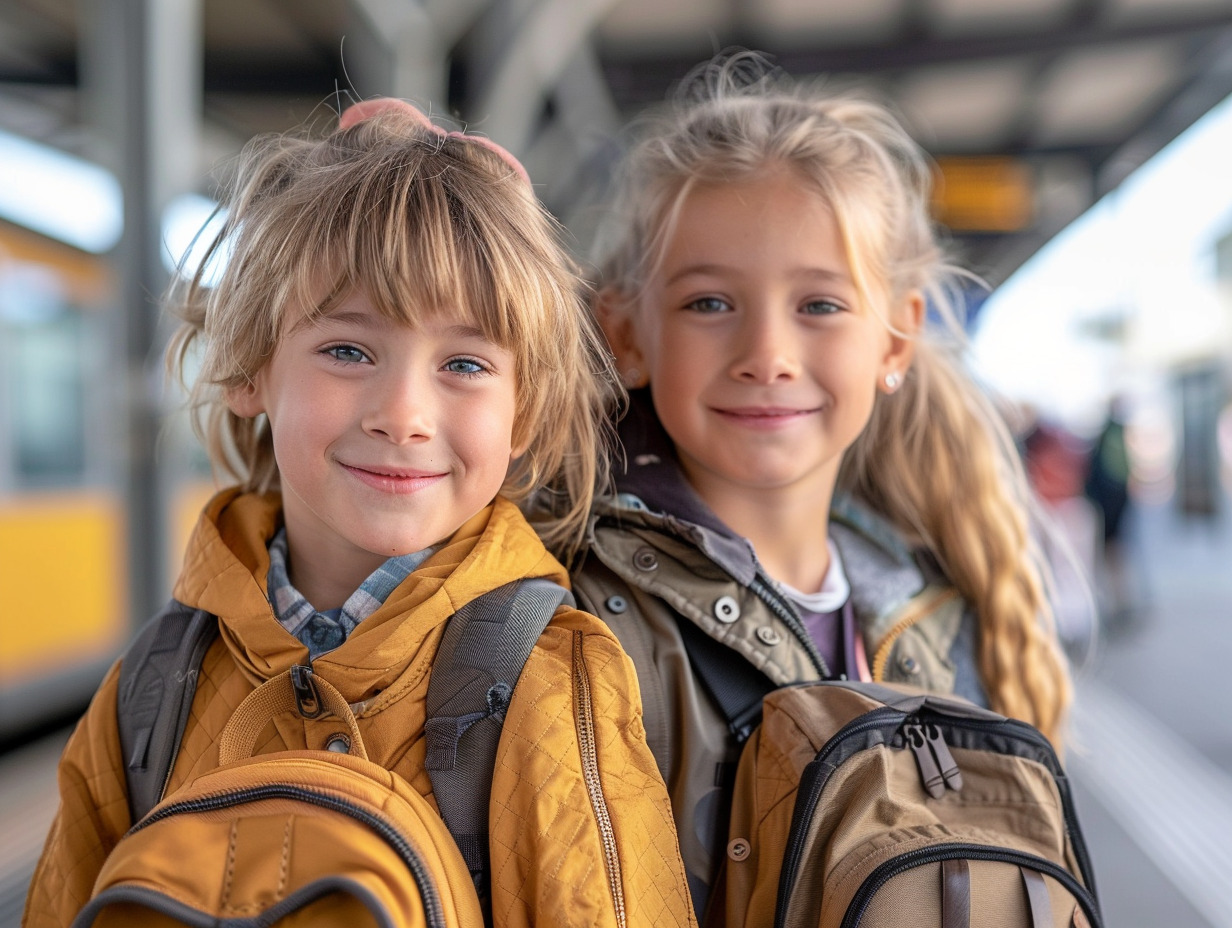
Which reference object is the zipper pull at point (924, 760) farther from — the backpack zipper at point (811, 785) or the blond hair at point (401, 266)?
the blond hair at point (401, 266)

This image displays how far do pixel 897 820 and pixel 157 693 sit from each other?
79 cm

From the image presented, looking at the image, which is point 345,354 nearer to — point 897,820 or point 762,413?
point 762,413

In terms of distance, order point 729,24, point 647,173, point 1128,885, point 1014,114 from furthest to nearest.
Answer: point 1014,114
point 729,24
point 1128,885
point 647,173

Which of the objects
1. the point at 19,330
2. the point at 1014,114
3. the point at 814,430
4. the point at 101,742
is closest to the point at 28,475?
the point at 19,330

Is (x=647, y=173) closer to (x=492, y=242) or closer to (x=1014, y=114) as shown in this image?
(x=492, y=242)

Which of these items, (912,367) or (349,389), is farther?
(912,367)

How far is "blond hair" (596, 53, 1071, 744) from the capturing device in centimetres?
149

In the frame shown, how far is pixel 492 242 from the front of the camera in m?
1.10

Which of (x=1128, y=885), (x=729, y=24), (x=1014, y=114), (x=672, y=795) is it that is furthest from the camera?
(x=1014, y=114)

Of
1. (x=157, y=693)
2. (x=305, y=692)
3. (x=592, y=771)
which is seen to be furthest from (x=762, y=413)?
(x=157, y=693)

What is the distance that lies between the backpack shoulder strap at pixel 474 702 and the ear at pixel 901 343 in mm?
754

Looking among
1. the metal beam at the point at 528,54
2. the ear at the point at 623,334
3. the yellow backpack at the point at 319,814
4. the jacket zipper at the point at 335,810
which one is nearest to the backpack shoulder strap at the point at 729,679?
the yellow backpack at the point at 319,814

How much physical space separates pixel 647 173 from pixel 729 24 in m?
6.84

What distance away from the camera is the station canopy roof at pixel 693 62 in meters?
4.12
